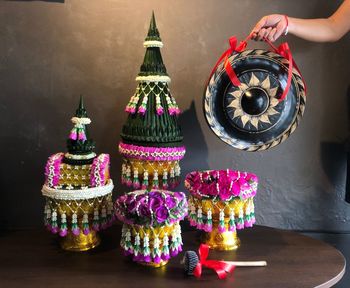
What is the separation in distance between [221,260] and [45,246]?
0.40m

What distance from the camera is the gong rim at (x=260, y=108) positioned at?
3.08ft

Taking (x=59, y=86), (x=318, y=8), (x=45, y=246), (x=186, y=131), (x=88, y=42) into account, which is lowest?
(x=45, y=246)

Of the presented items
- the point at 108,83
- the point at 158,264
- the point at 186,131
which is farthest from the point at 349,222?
the point at 108,83

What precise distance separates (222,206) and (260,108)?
252 mm

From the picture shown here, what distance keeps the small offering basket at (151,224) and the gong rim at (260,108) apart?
0.81ft

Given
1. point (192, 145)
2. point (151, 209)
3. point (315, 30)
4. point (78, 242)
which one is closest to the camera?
point (151, 209)

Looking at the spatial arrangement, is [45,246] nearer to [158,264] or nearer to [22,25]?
[158,264]

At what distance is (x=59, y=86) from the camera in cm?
110

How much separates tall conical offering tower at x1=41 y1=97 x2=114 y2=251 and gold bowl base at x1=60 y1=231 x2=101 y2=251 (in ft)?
0.04

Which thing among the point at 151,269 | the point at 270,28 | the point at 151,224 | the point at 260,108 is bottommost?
the point at 151,269

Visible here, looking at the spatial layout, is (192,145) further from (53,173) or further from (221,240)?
(53,173)

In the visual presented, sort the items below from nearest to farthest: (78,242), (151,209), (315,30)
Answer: (151,209) < (78,242) < (315,30)

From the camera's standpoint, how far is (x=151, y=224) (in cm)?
77

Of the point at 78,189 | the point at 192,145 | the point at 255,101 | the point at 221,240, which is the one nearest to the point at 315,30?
the point at 255,101
